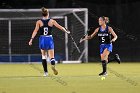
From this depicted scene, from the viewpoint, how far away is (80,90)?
36.6 feet

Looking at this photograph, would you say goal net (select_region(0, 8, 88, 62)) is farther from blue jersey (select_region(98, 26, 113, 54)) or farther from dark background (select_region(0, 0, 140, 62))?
blue jersey (select_region(98, 26, 113, 54))

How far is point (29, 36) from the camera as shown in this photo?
27.5 meters

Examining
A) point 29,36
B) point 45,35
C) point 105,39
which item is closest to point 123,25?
point 29,36

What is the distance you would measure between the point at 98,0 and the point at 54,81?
1790cm

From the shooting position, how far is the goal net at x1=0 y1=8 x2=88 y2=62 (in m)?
27.0

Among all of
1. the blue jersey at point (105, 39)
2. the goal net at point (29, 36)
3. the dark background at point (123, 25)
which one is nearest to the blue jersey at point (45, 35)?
the blue jersey at point (105, 39)

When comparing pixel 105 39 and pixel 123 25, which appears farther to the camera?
pixel 123 25

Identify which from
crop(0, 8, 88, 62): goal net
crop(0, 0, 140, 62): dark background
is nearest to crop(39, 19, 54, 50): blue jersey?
crop(0, 8, 88, 62): goal net

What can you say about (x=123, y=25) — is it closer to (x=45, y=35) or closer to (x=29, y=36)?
A: (x=29, y=36)

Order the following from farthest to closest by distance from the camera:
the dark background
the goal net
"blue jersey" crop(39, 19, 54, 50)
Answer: the dark background → the goal net → "blue jersey" crop(39, 19, 54, 50)

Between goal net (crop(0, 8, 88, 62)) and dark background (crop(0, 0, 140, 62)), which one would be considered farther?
dark background (crop(0, 0, 140, 62))

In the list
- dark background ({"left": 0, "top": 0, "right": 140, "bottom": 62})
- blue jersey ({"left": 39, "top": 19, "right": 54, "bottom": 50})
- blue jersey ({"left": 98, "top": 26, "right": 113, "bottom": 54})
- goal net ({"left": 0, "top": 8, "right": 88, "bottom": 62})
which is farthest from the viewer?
dark background ({"left": 0, "top": 0, "right": 140, "bottom": 62})

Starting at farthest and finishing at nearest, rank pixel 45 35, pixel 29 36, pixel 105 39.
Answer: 1. pixel 29 36
2. pixel 105 39
3. pixel 45 35

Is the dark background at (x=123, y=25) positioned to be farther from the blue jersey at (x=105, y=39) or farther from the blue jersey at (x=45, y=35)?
the blue jersey at (x=45, y=35)
